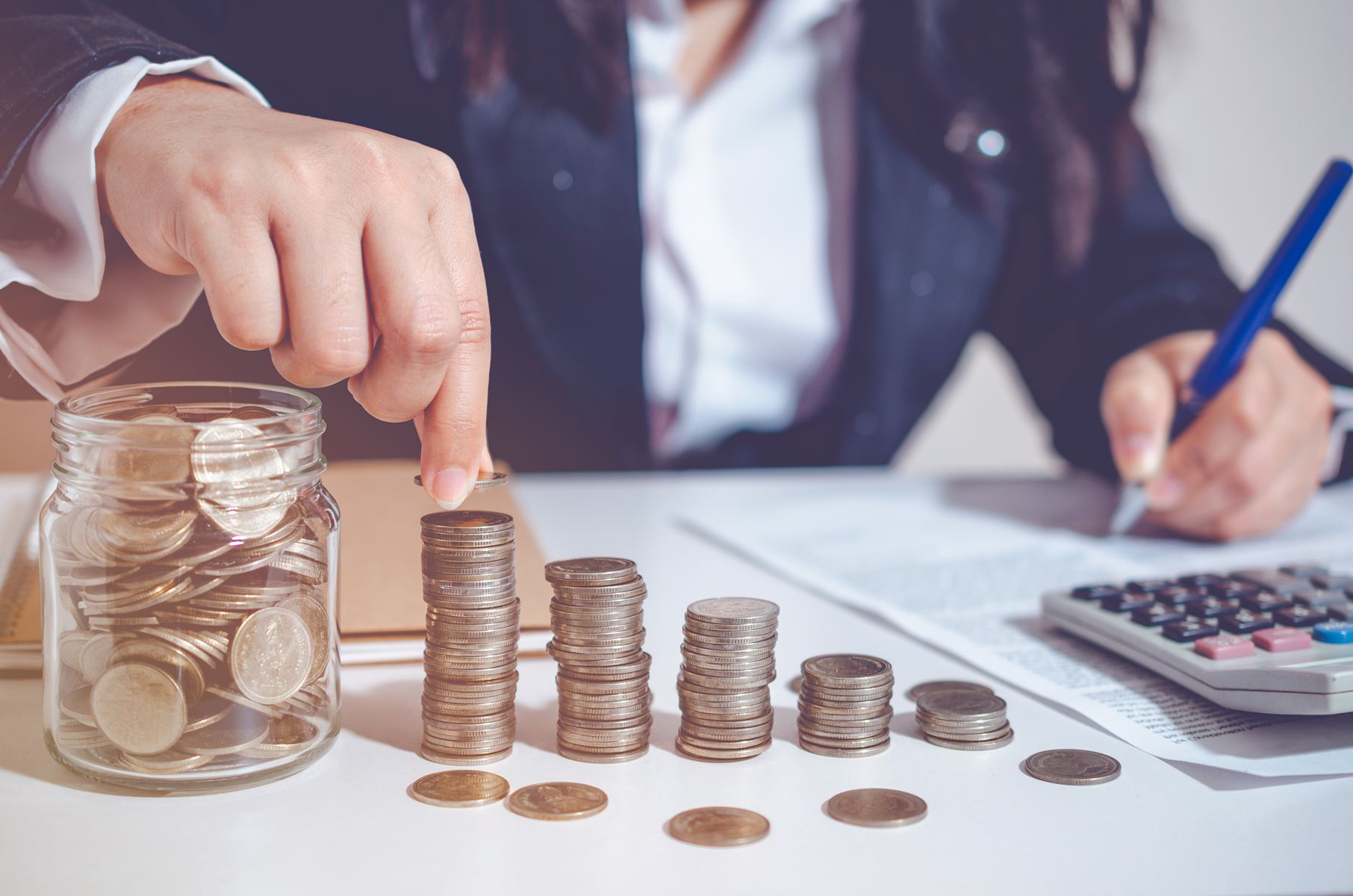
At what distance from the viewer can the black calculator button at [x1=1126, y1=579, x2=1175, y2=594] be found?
75 centimetres

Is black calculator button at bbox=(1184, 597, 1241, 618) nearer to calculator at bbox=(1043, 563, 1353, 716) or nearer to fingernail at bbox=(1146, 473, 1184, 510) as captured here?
calculator at bbox=(1043, 563, 1353, 716)

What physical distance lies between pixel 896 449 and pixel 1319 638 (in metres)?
0.91

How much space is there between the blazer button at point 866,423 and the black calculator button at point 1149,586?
68 centimetres

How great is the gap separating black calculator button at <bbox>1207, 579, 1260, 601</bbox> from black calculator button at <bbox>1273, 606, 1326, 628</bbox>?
0.03m

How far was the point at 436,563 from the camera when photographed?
550 mm

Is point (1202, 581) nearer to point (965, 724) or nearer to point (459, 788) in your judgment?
point (965, 724)

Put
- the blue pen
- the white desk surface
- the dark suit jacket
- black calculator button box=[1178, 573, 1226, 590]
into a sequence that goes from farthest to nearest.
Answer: the dark suit jacket
the blue pen
black calculator button box=[1178, 573, 1226, 590]
the white desk surface

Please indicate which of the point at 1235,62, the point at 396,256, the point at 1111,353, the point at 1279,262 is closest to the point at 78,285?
the point at 396,256

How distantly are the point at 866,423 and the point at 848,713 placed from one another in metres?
0.91

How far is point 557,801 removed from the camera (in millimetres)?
500

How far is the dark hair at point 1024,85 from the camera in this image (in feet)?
4.42

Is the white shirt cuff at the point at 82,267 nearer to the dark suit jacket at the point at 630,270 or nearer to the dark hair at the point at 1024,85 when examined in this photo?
the dark suit jacket at the point at 630,270

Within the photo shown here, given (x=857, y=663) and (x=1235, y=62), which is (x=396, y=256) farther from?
(x=1235, y=62)

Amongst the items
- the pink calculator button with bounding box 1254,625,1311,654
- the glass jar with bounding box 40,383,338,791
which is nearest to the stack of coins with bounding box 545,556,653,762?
the glass jar with bounding box 40,383,338,791
